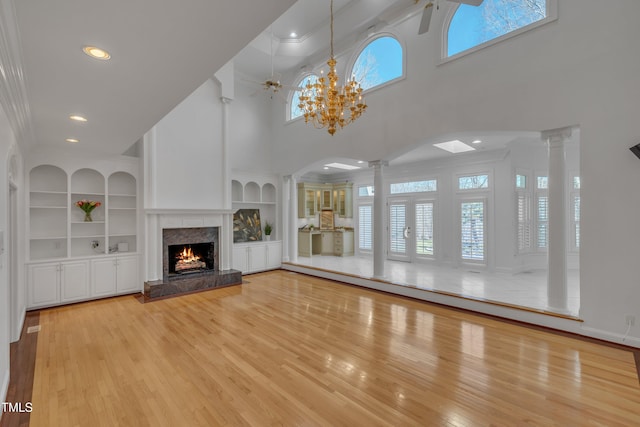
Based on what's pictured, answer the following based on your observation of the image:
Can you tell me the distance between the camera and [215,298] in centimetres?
562

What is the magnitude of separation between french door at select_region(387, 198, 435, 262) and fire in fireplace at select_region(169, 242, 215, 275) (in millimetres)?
5378

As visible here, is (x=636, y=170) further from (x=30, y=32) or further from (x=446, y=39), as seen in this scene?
(x=30, y=32)

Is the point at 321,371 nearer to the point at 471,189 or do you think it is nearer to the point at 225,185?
the point at 225,185

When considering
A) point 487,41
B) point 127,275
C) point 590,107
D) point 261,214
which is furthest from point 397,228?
point 127,275

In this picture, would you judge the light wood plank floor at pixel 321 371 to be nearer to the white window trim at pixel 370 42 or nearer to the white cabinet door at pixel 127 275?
the white cabinet door at pixel 127 275

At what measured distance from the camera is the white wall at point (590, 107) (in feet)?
11.5

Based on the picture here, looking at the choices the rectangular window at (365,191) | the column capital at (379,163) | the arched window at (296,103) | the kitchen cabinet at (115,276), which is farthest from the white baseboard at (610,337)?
the kitchen cabinet at (115,276)

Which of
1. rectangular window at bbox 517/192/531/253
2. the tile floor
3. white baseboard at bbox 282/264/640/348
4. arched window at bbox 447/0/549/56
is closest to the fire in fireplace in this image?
the tile floor

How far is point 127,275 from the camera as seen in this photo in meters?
5.85

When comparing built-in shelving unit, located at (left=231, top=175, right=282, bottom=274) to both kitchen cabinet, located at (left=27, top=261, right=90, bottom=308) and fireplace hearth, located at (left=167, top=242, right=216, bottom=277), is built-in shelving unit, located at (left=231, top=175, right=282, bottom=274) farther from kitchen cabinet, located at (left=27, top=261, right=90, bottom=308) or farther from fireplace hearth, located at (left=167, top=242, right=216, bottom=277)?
kitchen cabinet, located at (left=27, top=261, right=90, bottom=308)

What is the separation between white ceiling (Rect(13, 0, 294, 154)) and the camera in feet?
5.41

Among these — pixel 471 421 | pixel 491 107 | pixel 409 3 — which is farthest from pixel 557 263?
pixel 409 3

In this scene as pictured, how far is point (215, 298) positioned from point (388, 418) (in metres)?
4.19

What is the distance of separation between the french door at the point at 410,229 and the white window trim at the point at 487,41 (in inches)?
168
